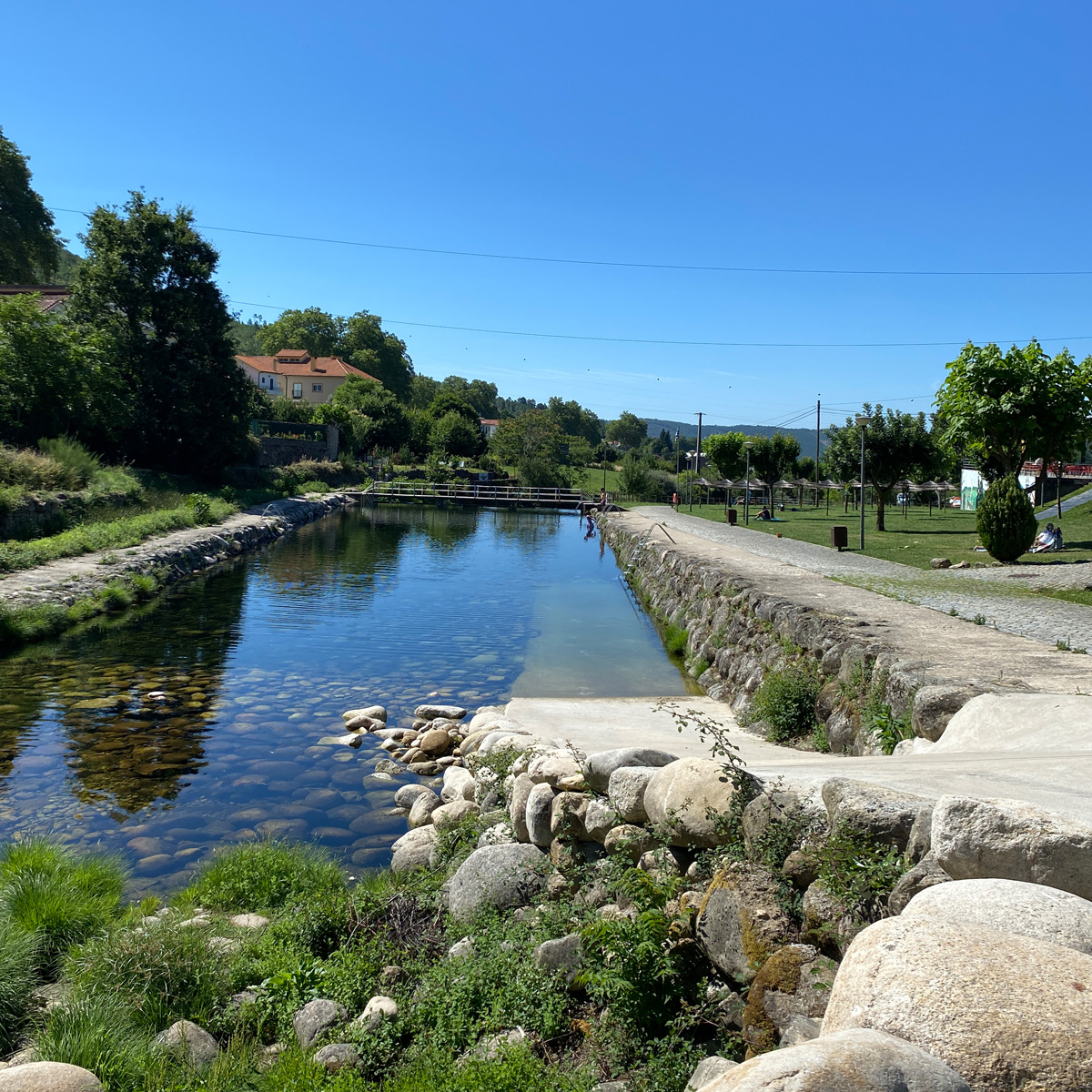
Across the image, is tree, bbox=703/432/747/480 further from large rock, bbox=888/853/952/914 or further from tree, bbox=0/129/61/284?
large rock, bbox=888/853/952/914

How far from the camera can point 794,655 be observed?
32.2 feet

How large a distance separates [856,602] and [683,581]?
637cm

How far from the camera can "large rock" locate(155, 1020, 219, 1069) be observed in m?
4.02

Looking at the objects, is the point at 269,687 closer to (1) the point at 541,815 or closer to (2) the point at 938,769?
(1) the point at 541,815

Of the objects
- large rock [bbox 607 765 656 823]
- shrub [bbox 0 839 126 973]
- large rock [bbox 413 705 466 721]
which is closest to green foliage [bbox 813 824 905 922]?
large rock [bbox 607 765 656 823]

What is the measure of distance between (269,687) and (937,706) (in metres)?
8.91

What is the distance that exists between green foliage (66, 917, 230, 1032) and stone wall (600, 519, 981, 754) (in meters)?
4.98

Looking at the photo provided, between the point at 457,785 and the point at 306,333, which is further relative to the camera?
the point at 306,333

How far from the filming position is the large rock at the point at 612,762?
532cm

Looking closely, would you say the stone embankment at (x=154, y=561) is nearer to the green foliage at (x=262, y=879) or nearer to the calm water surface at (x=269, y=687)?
the calm water surface at (x=269, y=687)

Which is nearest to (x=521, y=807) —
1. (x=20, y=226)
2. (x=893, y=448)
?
(x=893, y=448)

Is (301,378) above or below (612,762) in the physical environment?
above

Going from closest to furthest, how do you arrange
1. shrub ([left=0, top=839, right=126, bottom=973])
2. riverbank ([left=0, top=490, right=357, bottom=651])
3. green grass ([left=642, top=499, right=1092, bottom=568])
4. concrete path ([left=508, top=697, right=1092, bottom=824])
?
concrete path ([left=508, top=697, right=1092, bottom=824]), shrub ([left=0, top=839, right=126, bottom=973]), riverbank ([left=0, top=490, right=357, bottom=651]), green grass ([left=642, top=499, right=1092, bottom=568])


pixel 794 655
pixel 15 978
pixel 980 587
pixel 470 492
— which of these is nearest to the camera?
pixel 15 978
